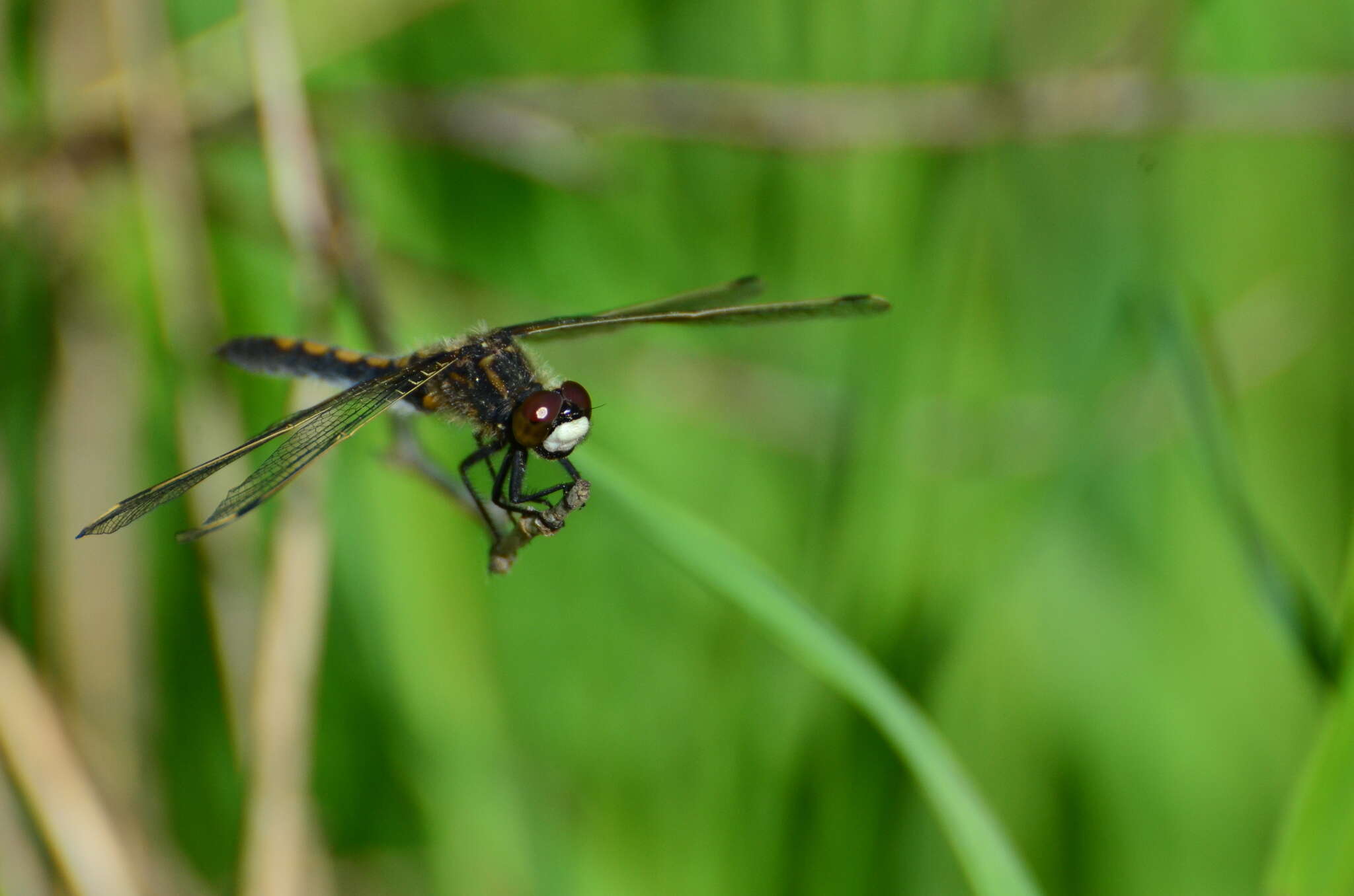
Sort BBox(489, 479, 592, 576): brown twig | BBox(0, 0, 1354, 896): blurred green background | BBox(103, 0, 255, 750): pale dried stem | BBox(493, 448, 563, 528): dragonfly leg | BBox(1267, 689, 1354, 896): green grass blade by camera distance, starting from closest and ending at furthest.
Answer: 1. BBox(1267, 689, 1354, 896): green grass blade
2. BBox(489, 479, 592, 576): brown twig
3. BBox(493, 448, 563, 528): dragonfly leg
4. BBox(0, 0, 1354, 896): blurred green background
5. BBox(103, 0, 255, 750): pale dried stem

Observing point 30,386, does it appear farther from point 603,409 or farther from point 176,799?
point 603,409

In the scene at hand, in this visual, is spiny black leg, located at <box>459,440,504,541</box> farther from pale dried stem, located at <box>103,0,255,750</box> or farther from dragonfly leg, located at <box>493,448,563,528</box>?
pale dried stem, located at <box>103,0,255,750</box>

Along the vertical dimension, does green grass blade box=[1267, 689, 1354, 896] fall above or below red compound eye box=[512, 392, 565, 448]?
below

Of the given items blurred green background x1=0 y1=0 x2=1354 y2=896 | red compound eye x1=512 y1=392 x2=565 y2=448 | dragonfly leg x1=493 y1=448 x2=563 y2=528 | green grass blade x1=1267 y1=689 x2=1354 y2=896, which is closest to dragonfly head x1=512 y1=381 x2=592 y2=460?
red compound eye x1=512 y1=392 x2=565 y2=448

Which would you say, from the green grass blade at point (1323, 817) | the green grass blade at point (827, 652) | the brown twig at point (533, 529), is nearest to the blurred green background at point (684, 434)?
the brown twig at point (533, 529)

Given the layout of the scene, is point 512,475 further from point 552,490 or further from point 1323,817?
point 1323,817

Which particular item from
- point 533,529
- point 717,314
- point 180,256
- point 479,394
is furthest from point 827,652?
point 180,256

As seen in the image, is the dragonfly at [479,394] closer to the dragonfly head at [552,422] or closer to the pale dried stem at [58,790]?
the dragonfly head at [552,422]
